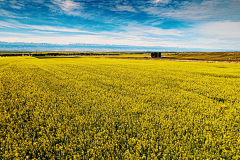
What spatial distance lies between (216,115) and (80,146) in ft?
18.2

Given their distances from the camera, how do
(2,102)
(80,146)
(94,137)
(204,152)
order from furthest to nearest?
1. (2,102)
2. (94,137)
3. (80,146)
4. (204,152)

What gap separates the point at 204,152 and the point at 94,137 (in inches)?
122

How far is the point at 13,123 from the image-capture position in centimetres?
477

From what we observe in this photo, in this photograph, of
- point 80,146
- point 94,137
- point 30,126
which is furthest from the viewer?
point 30,126

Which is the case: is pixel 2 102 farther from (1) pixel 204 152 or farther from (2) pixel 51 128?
(1) pixel 204 152

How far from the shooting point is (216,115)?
5363 millimetres

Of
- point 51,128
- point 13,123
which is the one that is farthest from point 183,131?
point 13,123

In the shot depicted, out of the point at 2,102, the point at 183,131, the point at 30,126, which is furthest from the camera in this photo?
the point at 2,102

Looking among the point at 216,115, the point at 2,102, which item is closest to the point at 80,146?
the point at 216,115

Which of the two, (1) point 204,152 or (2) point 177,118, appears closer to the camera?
(1) point 204,152

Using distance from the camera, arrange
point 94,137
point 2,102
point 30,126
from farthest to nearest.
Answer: point 2,102
point 30,126
point 94,137

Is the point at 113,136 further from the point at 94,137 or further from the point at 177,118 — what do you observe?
the point at 177,118

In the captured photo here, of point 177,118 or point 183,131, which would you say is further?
point 177,118

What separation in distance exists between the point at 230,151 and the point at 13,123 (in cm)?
714
